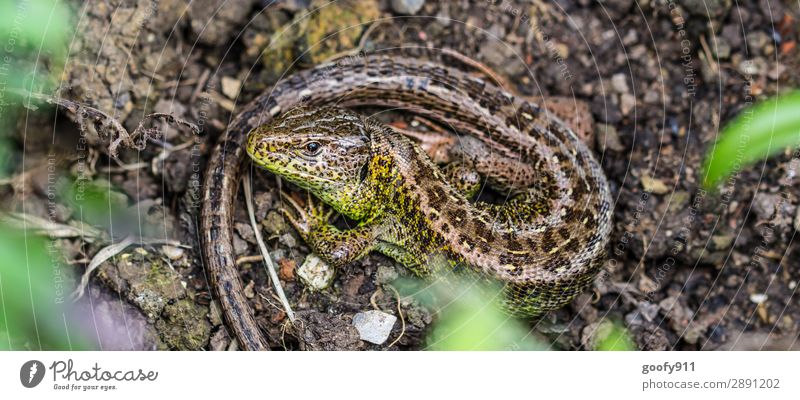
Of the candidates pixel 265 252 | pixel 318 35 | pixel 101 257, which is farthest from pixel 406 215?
pixel 101 257

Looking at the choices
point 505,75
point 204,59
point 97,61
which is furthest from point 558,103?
point 97,61

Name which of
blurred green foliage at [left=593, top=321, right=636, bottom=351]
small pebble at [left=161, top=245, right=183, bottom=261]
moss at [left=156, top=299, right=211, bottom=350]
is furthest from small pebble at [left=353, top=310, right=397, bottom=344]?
blurred green foliage at [left=593, top=321, right=636, bottom=351]

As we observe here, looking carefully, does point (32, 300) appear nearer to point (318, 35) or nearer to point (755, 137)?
point (318, 35)

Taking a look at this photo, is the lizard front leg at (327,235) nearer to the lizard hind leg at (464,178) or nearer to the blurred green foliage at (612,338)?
the lizard hind leg at (464,178)

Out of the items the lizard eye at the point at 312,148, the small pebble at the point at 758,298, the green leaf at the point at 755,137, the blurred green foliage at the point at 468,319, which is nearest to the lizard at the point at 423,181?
the lizard eye at the point at 312,148

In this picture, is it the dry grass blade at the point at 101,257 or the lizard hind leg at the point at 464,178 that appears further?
the lizard hind leg at the point at 464,178

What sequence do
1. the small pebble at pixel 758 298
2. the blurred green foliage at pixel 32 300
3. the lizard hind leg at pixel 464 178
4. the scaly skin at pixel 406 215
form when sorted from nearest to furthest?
the blurred green foliage at pixel 32 300
the scaly skin at pixel 406 215
the lizard hind leg at pixel 464 178
the small pebble at pixel 758 298

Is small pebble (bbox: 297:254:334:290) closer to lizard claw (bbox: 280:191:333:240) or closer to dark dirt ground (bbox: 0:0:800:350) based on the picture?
dark dirt ground (bbox: 0:0:800:350)
